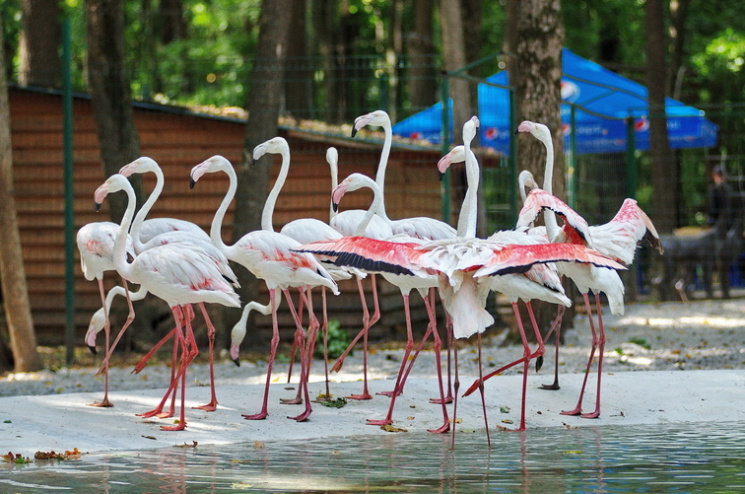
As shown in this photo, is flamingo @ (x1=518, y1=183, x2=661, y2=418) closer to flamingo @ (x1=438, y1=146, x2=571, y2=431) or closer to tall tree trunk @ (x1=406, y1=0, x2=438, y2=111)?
flamingo @ (x1=438, y1=146, x2=571, y2=431)

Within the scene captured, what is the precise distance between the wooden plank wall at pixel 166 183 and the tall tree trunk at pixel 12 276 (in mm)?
2383

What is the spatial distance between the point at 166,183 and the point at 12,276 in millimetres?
3420

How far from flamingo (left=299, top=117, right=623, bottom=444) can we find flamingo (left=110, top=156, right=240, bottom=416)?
1.52 m

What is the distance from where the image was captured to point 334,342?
11.3 m

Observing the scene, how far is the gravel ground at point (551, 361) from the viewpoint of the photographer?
9703 millimetres

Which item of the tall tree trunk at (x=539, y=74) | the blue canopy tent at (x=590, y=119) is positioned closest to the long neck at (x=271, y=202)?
the tall tree trunk at (x=539, y=74)

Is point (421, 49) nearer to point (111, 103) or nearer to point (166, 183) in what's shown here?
point (166, 183)

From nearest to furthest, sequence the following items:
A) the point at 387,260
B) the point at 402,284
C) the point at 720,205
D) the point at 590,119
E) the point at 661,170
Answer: the point at 387,260, the point at 402,284, the point at 720,205, the point at 661,170, the point at 590,119

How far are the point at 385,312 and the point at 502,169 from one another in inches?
97.1

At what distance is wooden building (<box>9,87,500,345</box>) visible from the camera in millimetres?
13125

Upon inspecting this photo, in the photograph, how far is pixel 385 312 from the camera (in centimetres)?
1344

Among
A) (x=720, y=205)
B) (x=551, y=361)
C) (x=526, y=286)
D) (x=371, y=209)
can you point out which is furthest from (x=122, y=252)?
(x=720, y=205)

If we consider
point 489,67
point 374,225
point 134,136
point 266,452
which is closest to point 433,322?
point 374,225

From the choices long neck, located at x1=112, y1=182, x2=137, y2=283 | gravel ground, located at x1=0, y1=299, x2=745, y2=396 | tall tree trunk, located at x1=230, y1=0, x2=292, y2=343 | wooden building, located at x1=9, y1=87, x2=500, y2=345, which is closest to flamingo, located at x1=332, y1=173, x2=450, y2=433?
long neck, located at x1=112, y1=182, x2=137, y2=283
